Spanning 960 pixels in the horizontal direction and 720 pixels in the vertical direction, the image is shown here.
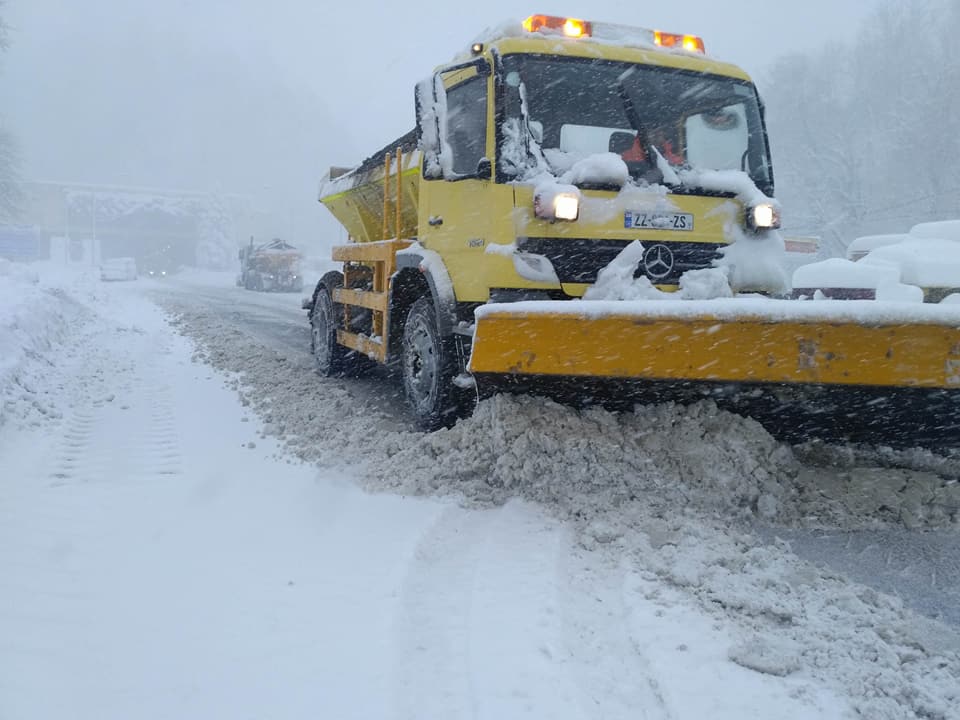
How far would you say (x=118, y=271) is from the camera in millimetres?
35062

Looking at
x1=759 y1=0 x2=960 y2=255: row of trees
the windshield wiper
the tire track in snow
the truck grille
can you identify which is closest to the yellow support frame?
the truck grille

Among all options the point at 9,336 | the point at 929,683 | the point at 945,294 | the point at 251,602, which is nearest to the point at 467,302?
the point at 251,602

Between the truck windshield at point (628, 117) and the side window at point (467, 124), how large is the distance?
234 millimetres

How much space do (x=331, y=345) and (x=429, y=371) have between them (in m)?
2.80

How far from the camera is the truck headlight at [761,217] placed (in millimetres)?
4699

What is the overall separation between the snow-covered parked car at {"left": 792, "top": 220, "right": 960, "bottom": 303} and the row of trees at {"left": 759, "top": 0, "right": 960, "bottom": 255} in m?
28.6

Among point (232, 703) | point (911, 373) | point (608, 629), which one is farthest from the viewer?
point (911, 373)

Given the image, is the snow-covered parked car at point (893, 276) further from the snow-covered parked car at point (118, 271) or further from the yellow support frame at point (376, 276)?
the snow-covered parked car at point (118, 271)

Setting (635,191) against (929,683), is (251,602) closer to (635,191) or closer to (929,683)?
(929,683)

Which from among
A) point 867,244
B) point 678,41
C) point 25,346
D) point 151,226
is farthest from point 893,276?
point 151,226

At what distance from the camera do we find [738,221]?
4.73 metres

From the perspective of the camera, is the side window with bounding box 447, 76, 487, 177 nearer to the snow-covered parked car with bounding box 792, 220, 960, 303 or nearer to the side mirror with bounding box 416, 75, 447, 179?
the side mirror with bounding box 416, 75, 447, 179

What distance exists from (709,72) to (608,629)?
385 cm

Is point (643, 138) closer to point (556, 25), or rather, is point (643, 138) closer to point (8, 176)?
point (556, 25)
